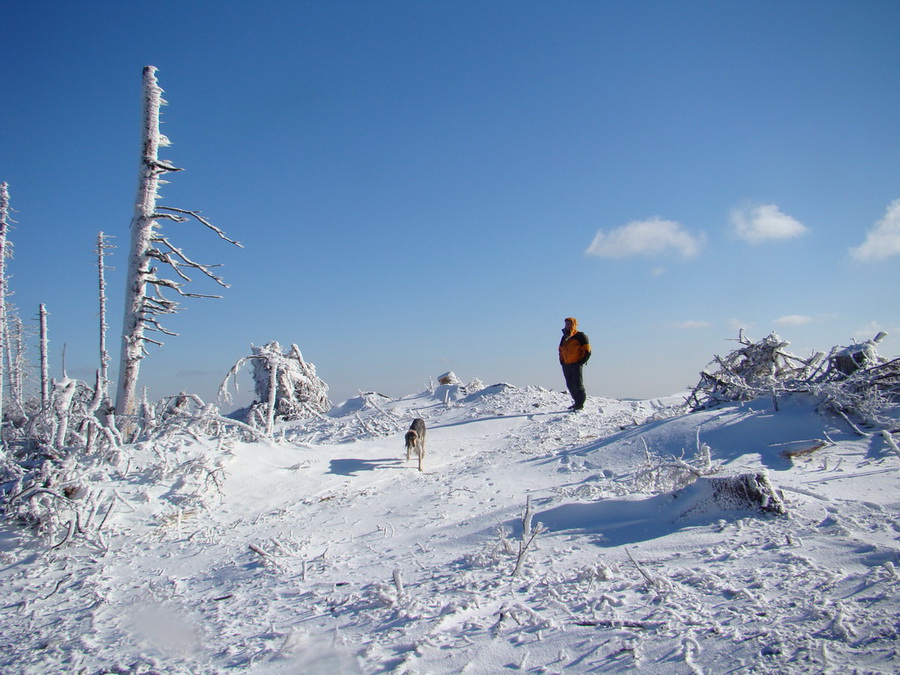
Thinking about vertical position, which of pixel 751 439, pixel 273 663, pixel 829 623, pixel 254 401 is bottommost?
pixel 273 663

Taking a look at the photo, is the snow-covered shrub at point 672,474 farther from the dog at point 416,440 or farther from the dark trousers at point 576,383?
the dark trousers at point 576,383

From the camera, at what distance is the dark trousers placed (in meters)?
9.50

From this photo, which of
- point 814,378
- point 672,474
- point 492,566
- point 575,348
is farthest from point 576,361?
point 492,566

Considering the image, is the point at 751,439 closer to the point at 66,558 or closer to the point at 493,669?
the point at 493,669

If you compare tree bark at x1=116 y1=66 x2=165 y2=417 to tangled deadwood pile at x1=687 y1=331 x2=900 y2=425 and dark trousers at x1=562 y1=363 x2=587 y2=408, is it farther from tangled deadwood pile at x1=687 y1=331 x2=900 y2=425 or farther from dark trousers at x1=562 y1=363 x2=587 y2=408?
tangled deadwood pile at x1=687 y1=331 x2=900 y2=425

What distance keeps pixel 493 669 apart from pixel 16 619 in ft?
10.3

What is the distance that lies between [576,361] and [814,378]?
4242mm

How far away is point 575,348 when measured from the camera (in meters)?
9.61

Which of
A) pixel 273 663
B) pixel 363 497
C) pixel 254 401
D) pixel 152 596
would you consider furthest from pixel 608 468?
pixel 254 401

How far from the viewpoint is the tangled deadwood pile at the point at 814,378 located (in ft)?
15.8

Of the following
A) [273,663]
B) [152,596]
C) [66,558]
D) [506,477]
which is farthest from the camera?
[506,477]

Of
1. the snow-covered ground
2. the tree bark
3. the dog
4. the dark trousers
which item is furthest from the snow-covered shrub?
the tree bark

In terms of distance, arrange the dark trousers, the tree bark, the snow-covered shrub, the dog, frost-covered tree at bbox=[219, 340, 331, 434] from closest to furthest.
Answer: the snow-covered shrub, the dog, the tree bark, the dark trousers, frost-covered tree at bbox=[219, 340, 331, 434]

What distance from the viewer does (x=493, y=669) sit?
196 centimetres
